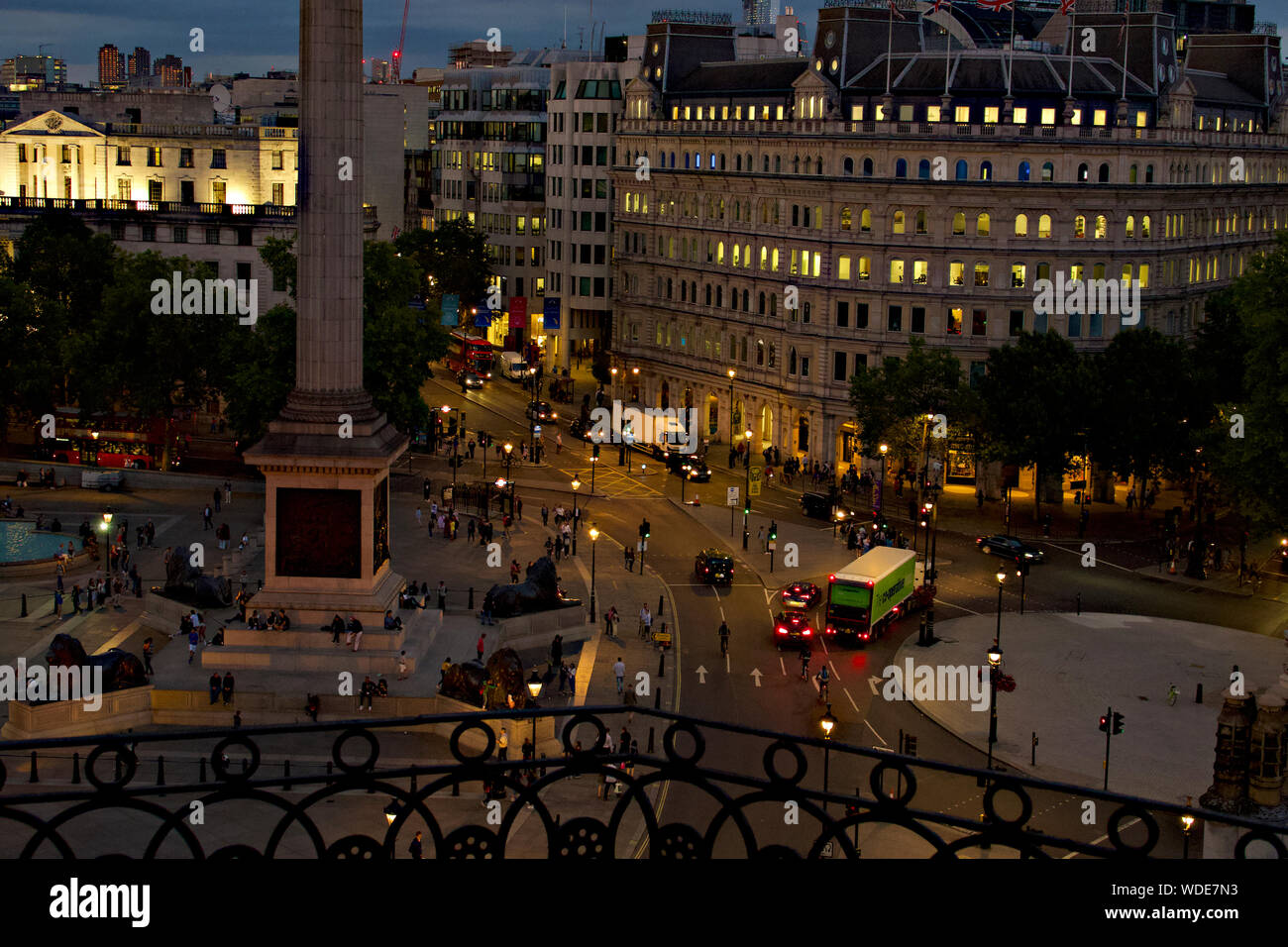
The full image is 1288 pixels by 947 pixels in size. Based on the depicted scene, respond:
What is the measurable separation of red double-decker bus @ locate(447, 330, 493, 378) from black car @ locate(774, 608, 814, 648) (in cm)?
6608

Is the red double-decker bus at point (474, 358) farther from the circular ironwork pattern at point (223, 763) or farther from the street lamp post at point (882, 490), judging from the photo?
the circular ironwork pattern at point (223, 763)

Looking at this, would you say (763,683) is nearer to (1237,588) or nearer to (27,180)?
(1237,588)

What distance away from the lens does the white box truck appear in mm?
57125

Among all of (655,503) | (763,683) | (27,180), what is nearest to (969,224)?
(655,503)

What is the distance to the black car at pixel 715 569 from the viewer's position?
2591 inches

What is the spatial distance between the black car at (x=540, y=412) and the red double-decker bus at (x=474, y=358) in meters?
16.7

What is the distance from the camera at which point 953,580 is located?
66.9m

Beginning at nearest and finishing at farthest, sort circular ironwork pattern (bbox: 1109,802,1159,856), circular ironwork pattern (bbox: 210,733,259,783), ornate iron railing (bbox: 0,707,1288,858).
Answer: circular ironwork pattern (bbox: 1109,802,1159,856), circular ironwork pattern (bbox: 210,733,259,783), ornate iron railing (bbox: 0,707,1288,858)

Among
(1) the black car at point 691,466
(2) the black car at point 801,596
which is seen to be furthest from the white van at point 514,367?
(2) the black car at point 801,596

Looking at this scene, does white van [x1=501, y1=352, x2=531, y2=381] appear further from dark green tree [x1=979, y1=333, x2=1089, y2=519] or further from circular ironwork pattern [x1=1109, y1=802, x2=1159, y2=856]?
circular ironwork pattern [x1=1109, y1=802, x2=1159, y2=856]

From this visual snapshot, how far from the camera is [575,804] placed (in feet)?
133

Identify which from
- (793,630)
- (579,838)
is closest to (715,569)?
(793,630)

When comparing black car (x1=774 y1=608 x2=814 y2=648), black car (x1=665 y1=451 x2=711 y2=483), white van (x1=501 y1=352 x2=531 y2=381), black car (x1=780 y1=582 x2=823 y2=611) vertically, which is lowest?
black car (x1=774 y1=608 x2=814 y2=648)

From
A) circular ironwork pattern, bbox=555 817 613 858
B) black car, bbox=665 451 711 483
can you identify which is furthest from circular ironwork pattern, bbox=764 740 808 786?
black car, bbox=665 451 711 483
